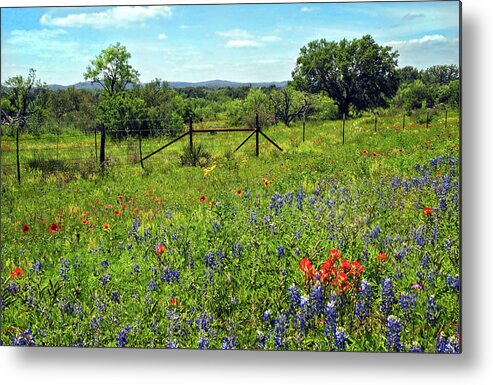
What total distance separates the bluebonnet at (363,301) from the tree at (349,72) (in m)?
1.27

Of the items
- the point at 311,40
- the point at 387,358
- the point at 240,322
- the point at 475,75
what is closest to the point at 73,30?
the point at 311,40

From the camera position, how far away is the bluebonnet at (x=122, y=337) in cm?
412

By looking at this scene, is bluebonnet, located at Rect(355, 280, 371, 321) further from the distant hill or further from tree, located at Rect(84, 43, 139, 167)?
tree, located at Rect(84, 43, 139, 167)

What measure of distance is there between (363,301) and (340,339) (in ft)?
0.95

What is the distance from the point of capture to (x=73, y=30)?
14.5ft

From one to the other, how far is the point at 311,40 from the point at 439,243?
164cm

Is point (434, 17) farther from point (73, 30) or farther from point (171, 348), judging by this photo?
point (171, 348)

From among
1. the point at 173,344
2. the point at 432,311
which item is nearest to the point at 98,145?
the point at 173,344

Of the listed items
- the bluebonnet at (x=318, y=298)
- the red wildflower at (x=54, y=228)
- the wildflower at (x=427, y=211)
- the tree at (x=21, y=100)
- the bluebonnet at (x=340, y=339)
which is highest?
the tree at (x=21, y=100)

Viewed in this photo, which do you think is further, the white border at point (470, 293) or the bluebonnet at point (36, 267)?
the bluebonnet at point (36, 267)

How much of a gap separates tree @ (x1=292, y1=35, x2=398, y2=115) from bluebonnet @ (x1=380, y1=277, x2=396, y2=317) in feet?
4.14

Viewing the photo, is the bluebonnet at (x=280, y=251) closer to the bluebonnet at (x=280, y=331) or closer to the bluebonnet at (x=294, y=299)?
the bluebonnet at (x=294, y=299)

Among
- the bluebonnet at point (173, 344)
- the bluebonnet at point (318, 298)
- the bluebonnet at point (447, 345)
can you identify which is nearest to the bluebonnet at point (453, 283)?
the bluebonnet at point (447, 345)

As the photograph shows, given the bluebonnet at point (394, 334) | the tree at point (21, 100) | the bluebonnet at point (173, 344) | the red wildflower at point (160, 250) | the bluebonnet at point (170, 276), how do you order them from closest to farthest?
the bluebonnet at point (394, 334) < the bluebonnet at point (173, 344) < the bluebonnet at point (170, 276) < the red wildflower at point (160, 250) < the tree at point (21, 100)
